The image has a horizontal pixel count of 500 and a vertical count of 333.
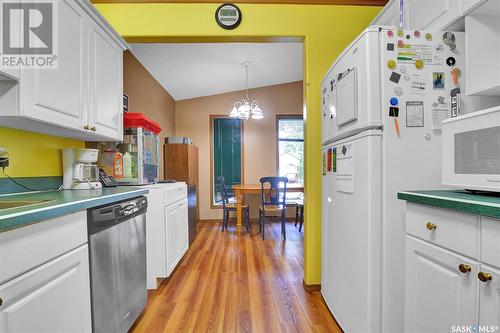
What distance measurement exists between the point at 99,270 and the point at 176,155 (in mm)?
2693

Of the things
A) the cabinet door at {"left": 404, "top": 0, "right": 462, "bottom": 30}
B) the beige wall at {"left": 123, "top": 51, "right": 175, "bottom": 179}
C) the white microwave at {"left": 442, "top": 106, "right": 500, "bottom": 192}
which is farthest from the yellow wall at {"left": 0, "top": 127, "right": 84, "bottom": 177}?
the cabinet door at {"left": 404, "top": 0, "right": 462, "bottom": 30}

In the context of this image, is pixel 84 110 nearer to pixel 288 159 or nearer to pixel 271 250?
pixel 271 250

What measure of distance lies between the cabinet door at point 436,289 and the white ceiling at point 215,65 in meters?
3.02

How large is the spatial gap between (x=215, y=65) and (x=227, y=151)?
1862 millimetres

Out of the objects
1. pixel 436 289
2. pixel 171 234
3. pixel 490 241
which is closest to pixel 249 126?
pixel 171 234

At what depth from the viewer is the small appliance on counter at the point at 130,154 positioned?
2154 millimetres

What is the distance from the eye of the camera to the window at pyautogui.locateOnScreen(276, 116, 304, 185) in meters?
5.00

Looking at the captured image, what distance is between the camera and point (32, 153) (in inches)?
58.6

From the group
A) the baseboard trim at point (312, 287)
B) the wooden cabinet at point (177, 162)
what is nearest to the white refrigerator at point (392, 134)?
the baseboard trim at point (312, 287)

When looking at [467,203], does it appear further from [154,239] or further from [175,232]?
[175,232]

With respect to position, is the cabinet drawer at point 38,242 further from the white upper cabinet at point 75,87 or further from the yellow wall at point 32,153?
the yellow wall at point 32,153

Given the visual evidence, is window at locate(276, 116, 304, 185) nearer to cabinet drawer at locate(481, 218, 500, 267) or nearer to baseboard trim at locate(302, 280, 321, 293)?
baseboard trim at locate(302, 280, 321, 293)

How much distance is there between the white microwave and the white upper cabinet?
1.98m

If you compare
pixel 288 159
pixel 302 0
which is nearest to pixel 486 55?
pixel 302 0
